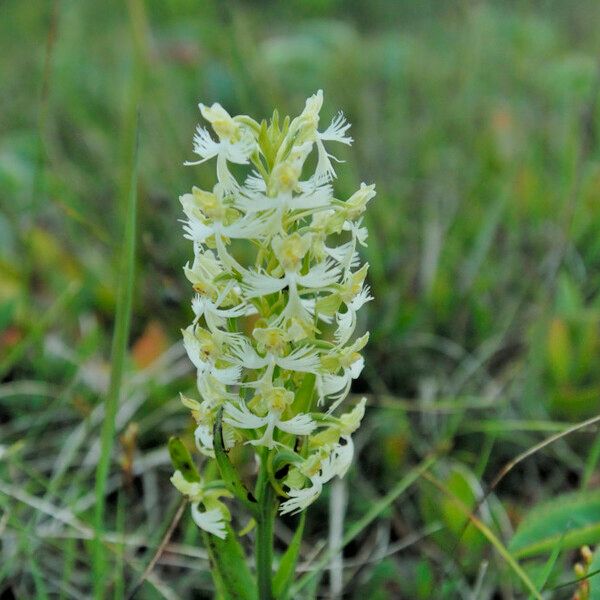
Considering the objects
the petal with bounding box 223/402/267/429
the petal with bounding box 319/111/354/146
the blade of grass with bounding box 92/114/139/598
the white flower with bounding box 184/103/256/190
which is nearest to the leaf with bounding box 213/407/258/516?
the petal with bounding box 223/402/267/429

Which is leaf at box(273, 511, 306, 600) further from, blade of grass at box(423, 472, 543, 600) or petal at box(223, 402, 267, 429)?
blade of grass at box(423, 472, 543, 600)

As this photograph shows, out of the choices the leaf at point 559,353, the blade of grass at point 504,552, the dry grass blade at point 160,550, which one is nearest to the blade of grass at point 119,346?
the dry grass blade at point 160,550

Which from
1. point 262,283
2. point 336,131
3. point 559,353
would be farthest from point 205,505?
point 559,353

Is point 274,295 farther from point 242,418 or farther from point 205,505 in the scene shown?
point 205,505

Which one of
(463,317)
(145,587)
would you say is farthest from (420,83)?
(145,587)

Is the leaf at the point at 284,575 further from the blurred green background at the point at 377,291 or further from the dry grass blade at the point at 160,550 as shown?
the blurred green background at the point at 377,291
